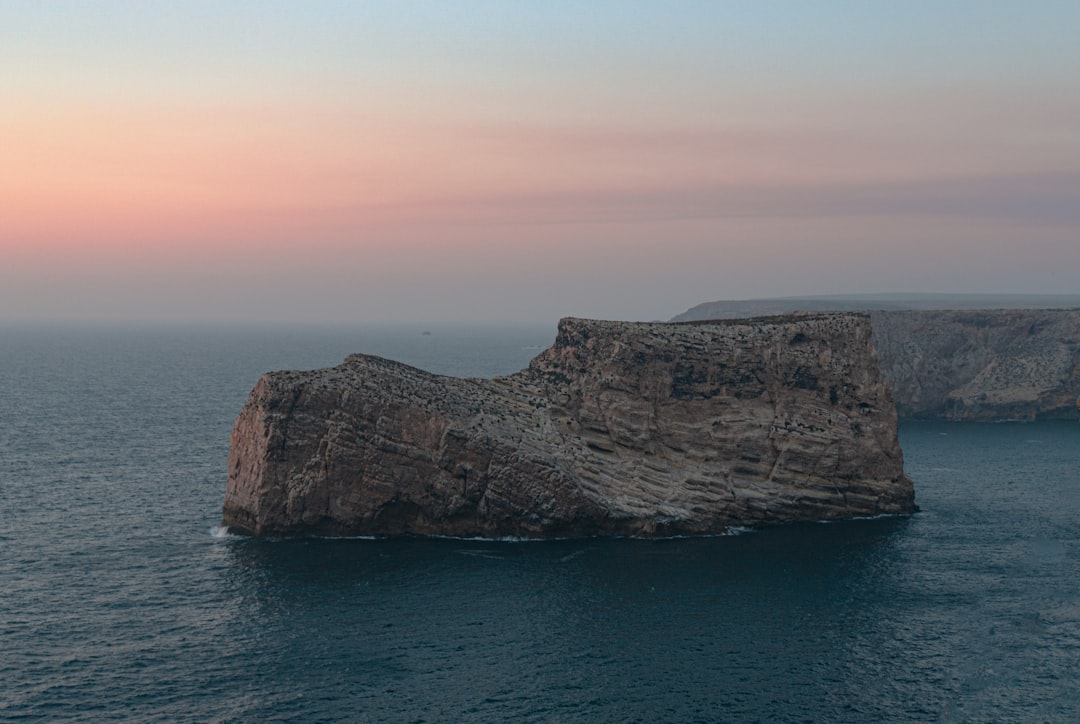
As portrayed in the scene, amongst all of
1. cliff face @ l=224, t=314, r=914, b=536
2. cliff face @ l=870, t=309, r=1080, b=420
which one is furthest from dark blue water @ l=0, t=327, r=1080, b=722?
cliff face @ l=870, t=309, r=1080, b=420

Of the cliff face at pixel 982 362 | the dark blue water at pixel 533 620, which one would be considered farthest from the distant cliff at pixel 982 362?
the dark blue water at pixel 533 620

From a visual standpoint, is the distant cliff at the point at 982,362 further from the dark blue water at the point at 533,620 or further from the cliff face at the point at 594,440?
the cliff face at the point at 594,440

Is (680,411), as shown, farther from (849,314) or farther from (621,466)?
(849,314)

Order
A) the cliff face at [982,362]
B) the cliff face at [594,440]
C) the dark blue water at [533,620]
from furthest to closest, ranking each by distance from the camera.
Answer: the cliff face at [982,362] → the cliff face at [594,440] → the dark blue water at [533,620]

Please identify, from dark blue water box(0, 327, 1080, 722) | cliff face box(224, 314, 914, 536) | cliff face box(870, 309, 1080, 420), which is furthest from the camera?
cliff face box(870, 309, 1080, 420)

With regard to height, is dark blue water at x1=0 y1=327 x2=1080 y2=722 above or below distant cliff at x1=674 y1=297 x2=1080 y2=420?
below

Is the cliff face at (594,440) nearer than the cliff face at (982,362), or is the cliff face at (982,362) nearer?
the cliff face at (594,440)

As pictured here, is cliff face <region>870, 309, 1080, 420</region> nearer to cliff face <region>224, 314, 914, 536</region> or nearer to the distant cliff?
the distant cliff
